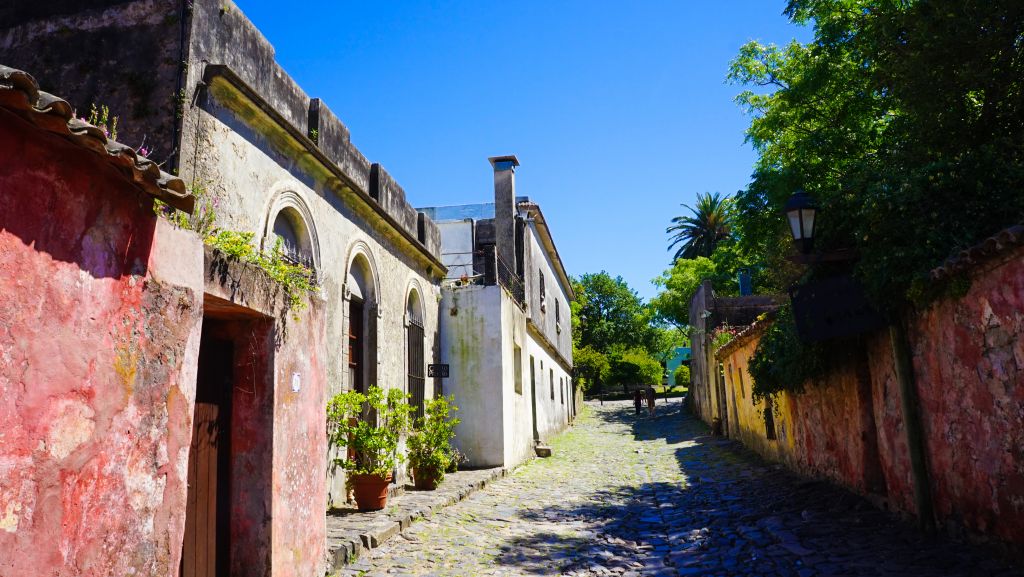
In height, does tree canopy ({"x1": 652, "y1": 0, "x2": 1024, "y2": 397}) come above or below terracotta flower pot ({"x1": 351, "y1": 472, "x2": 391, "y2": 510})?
above

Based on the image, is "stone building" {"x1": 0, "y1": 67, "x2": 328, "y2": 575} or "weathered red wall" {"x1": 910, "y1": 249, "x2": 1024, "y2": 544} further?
"weathered red wall" {"x1": 910, "y1": 249, "x2": 1024, "y2": 544}

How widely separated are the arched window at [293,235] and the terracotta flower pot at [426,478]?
3807 mm

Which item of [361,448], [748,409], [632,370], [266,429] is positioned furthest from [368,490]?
[632,370]

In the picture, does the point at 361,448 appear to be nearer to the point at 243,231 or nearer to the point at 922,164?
the point at 243,231

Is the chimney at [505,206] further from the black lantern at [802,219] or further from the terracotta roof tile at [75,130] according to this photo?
the terracotta roof tile at [75,130]

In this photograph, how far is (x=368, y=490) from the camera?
8594mm

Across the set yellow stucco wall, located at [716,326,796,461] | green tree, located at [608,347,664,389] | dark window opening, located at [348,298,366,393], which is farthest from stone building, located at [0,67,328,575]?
green tree, located at [608,347,664,389]

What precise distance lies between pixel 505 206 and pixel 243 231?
38.4 ft

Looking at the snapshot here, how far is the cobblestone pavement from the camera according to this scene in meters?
5.96

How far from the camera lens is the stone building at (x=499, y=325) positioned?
14.1m

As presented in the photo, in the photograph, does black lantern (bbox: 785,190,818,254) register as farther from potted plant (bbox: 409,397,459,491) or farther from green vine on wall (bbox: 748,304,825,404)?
potted plant (bbox: 409,397,459,491)

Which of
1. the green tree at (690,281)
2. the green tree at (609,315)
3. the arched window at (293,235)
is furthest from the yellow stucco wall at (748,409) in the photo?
the green tree at (609,315)

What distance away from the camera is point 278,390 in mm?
5293

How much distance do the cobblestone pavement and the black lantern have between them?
2.81 meters
